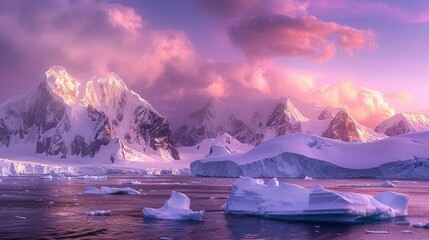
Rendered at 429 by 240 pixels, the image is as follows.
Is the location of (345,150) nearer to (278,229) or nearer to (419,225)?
(419,225)

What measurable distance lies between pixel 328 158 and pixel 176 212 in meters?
64.8

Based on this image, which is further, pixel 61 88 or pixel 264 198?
pixel 61 88

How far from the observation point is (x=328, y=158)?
93.8 m

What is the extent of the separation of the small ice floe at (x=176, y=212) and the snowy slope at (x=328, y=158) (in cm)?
5995

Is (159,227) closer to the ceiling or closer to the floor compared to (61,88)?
closer to the floor

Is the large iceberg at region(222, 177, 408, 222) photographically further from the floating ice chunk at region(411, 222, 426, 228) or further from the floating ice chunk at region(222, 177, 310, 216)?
the floating ice chunk at region(411, 222, 426, 228)

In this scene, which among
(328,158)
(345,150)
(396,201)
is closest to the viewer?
(396,201)

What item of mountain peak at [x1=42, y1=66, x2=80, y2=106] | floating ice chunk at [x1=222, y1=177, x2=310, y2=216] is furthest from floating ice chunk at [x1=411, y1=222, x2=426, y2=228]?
mountain peak at [x1=42, y1=66, x2=80, y2=106]

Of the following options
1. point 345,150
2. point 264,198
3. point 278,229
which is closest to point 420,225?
point 278,229

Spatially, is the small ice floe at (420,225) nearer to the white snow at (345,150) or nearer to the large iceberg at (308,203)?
the large iceberg at (308,203)

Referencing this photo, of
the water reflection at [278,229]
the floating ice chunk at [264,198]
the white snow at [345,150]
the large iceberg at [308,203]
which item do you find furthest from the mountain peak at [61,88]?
the water reflection at [278,229]

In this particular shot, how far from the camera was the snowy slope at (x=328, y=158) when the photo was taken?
92.3 m

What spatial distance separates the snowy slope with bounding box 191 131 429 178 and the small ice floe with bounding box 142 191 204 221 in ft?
197

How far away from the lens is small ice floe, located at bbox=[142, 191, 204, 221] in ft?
106
